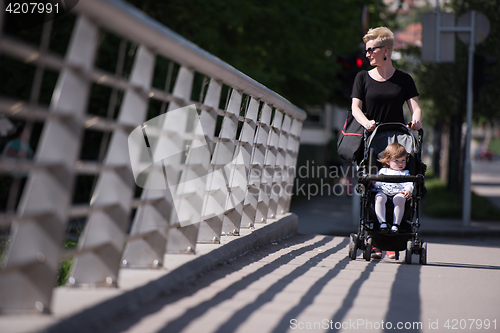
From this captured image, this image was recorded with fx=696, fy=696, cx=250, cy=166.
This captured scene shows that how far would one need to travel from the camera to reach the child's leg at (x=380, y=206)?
6.25 m

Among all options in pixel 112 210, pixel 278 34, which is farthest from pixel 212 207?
pixel 278 34

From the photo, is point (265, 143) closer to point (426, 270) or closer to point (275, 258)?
point (275, 258)

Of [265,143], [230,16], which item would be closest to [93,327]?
[265,143]

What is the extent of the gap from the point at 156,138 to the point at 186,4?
39.0 feet

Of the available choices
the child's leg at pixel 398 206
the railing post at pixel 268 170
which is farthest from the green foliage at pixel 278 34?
the child's leg at pixel 398 206

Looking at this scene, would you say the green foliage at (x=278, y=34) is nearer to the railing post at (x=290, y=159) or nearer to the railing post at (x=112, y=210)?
the railing post at (x=290, y=159)

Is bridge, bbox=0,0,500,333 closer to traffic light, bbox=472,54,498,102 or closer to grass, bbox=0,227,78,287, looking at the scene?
grass, bbox=0,227,78,287

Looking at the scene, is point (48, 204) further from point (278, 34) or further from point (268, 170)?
point (278, 34)

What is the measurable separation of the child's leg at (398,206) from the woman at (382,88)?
54 centimetres

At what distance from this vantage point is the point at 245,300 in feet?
13.5

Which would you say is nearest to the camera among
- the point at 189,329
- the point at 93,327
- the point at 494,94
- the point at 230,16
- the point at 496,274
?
the point at 93,327

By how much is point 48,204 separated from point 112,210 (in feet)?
2.40

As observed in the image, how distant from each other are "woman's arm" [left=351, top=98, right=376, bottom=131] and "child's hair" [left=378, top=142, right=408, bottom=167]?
0.78ft

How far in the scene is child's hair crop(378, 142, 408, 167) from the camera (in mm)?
6309
